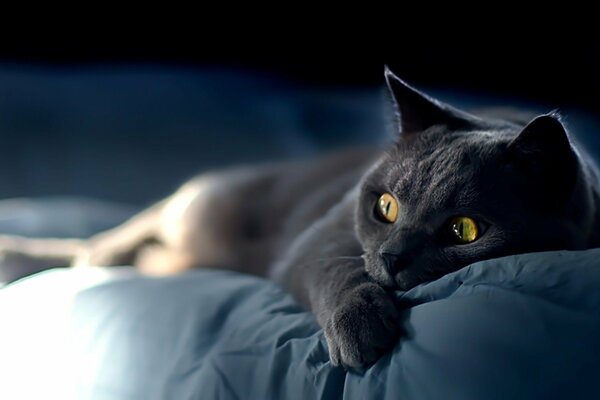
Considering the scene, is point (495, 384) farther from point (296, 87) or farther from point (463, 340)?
point (296, 87)

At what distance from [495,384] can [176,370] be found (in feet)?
1.38

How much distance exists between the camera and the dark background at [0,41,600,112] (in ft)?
6.53

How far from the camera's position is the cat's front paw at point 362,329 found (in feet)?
2.55

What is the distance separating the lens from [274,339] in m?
0.88

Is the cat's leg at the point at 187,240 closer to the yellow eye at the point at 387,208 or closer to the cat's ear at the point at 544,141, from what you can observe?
the yellow eye at the point at 387,208

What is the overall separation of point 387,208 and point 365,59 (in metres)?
1.45

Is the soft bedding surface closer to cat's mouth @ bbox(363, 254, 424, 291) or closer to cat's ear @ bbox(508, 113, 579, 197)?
cat's mouth @ bbox(363, 254, 424, 291)

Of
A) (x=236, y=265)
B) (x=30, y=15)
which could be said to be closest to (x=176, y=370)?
(x=236, y=265)

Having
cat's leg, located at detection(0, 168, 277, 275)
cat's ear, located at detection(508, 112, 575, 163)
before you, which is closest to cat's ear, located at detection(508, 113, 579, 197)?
cat's ear, located at detection(508, 112, 575, 163)

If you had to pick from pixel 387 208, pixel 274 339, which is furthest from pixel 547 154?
pixel 274 339

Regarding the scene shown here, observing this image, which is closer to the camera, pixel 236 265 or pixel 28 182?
pixel 236 265

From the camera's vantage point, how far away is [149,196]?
209 cm

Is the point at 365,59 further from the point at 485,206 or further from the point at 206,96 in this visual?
the point at 485,206

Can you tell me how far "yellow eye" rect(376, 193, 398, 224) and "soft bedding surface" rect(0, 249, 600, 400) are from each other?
0.15 m
